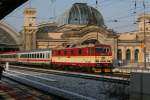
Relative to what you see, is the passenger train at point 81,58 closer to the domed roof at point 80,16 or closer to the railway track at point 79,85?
the railway track at point 79,85

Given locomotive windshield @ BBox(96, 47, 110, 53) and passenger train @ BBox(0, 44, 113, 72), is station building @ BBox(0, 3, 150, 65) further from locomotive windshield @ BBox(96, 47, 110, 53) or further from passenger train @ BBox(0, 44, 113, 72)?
locomotive windshield @ BBox(96, 47, 110, 53)

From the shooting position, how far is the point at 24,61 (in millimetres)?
78000

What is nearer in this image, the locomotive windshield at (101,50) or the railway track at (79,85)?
the railway track at (79,85)

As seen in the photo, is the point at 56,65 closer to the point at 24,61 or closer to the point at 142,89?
the point at 24,61

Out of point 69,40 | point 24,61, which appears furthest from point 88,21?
point 24,61

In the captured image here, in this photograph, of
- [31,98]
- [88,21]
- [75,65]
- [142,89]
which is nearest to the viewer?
[142,89]

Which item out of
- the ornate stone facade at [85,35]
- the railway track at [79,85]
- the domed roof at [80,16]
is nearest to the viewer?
the railway track at [79,85]

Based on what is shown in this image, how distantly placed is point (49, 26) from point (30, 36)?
91.8ft

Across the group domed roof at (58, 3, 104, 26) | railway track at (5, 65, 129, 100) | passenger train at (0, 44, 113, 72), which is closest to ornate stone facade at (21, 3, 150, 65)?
domed roof at (58, 3, 104, 26)

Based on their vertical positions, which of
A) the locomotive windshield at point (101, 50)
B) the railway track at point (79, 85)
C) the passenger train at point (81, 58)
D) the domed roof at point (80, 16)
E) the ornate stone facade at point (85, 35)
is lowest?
the railway track at point (79, 85)

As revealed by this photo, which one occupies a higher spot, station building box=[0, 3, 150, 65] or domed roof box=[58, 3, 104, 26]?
domed roof box=[58, 3, 104, 26]

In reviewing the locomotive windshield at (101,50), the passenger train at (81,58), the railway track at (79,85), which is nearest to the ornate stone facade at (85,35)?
the passenger train at (81,58)

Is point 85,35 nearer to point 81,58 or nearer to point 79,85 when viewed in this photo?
point 81,58

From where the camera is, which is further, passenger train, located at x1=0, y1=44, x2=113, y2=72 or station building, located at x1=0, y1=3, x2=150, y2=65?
station building, located at x1=0, y1=3, x2=150, y2=65
